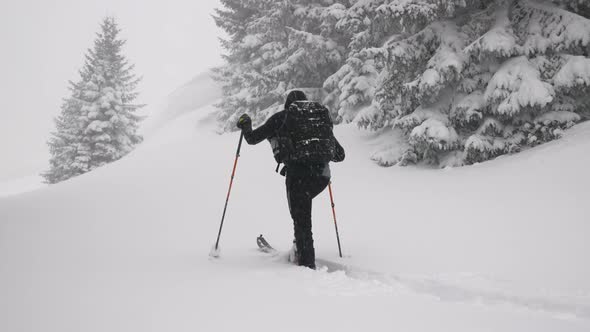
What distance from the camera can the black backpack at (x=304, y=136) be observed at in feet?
15.3

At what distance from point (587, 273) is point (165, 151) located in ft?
43.9

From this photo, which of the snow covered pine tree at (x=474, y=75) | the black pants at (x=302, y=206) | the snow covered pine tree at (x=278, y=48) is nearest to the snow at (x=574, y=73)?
the snow covered pine tree at (x=474, y=75)

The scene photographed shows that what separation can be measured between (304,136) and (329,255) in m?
1.69

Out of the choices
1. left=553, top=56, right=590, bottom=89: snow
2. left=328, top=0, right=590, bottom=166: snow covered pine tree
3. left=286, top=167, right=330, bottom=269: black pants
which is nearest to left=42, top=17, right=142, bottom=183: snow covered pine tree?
left=328, top=0, right=590, bottom=166: snow covered pine tree

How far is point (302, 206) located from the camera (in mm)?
4719

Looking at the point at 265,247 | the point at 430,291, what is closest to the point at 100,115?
the point at 265,247

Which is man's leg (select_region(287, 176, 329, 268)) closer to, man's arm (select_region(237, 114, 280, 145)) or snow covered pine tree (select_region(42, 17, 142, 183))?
man's arm (select_region(237, 114, 280, 145))

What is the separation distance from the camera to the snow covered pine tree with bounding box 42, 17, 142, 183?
84.9 ft

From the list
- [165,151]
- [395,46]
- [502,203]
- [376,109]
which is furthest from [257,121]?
A: [502,203]

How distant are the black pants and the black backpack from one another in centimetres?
17

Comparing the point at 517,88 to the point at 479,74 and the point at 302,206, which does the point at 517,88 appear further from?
the point at 302,206

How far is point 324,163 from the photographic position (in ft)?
16.0

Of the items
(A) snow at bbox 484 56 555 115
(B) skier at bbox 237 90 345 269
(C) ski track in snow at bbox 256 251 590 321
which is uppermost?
(A) snow at bbox 484 56 555 115

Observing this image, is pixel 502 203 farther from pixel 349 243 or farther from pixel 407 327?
pixel 407 327
